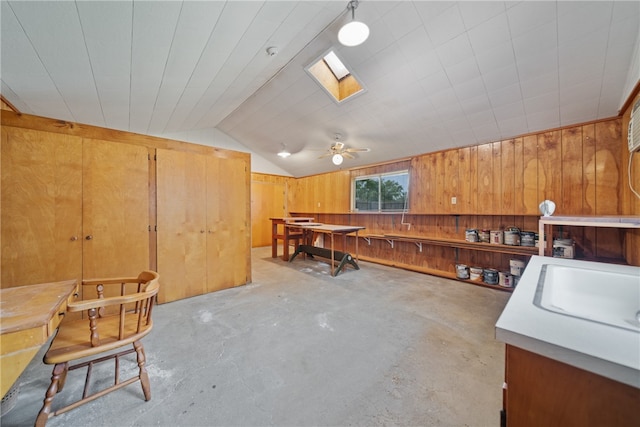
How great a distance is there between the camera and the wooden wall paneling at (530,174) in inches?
133

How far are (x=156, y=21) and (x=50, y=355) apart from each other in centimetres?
232

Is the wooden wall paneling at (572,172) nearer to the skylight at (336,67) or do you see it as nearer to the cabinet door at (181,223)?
the skylight at (336,67)

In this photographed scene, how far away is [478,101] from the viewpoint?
304cm

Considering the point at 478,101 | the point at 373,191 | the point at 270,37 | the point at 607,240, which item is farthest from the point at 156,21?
the point at 607,240

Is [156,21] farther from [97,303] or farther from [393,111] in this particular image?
[393,111]

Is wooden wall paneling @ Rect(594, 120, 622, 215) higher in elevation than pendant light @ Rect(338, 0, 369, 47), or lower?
lower

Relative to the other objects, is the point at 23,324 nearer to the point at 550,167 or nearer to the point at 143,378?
the point at 143,378

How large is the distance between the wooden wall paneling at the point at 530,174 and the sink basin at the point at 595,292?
256 centimetres

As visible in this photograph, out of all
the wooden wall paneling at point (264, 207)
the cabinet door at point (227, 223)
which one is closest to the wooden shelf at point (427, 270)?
the cabinet door at point (227, 223)

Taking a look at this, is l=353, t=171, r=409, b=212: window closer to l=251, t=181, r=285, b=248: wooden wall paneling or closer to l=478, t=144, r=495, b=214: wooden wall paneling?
l=478, t=144, r=495, b=214: wooden wall paneling

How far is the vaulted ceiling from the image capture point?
1.78 metres

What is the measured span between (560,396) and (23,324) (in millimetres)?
1964

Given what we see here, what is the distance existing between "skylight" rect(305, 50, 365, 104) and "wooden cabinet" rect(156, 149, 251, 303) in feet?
5.99

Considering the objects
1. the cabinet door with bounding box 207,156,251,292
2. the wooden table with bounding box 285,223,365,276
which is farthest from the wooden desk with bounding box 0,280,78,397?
the wooden table with bounding box 285,223,365,276
